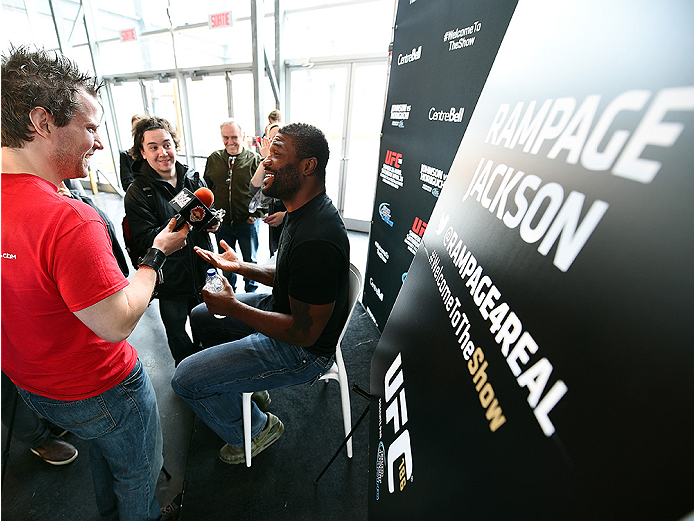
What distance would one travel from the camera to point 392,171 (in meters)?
2.47

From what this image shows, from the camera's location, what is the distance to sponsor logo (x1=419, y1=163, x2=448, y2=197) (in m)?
1.85

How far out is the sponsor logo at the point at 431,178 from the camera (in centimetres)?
185

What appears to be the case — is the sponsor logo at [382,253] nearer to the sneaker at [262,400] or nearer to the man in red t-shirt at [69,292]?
the sneaker at [262,400]

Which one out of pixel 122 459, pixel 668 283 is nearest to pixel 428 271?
pixel 668 283

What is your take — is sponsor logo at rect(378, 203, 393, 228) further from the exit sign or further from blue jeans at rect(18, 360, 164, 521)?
the exit sign

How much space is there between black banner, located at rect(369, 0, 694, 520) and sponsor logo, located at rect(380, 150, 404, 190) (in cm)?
170

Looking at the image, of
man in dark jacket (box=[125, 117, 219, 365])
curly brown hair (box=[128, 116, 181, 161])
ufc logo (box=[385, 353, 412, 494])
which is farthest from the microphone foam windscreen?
ufc logo (box=[385, 353, 412, 494])

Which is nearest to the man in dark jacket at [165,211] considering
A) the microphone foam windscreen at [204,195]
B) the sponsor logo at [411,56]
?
the microphone foam windscreen at [204,195]

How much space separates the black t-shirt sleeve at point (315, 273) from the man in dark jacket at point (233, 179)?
1858 mm

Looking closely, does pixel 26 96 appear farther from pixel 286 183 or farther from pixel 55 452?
pixel 55 452

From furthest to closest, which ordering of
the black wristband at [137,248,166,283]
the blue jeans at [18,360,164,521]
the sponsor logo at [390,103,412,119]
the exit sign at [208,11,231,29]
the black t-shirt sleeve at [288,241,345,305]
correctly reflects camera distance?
the exit sign at [208,11,231,29], the sponsor logo at [390,103,412,119], the black t-shirt sleeve at [288,241,345,305], the black wristband at [137,248,166,283], the blue jeans at [18,360,164,521]

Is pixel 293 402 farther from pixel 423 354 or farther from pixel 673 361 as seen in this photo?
pixel 673 361

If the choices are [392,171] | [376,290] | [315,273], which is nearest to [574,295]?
[315,273]

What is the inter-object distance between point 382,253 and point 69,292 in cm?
227
